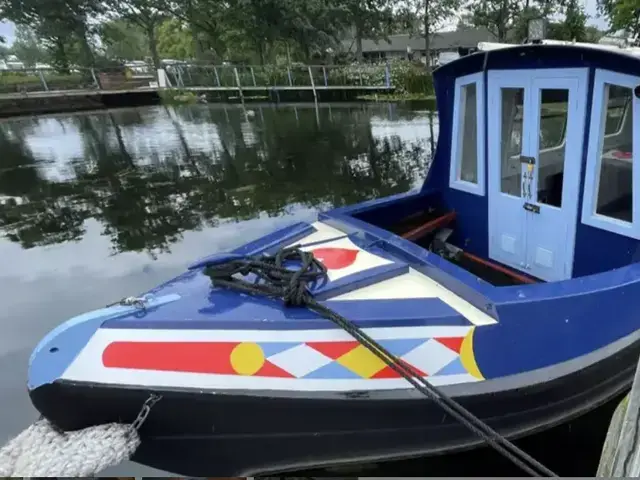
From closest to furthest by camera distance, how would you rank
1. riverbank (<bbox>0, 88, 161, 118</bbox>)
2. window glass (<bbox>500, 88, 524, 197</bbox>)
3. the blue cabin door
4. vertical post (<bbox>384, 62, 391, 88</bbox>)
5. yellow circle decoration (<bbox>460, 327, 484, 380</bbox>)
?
yellow circle decoration (<bbox>460, 327, 484, 380</bbox>), the blue cabin door, window glass (<bbox>500, 88, 524, 197</bbox>), riverbank (<bbox>0, 88, 161, 118</bbox>), vertical post (<bbox>384, 62, 391, 88</bbox>)

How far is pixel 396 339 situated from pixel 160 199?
305 inches

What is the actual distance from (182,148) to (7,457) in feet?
42.7

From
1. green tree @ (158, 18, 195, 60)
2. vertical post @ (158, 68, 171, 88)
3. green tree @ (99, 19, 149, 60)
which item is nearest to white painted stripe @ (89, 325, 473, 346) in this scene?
vertical post @ (158, 68, 171, 88)

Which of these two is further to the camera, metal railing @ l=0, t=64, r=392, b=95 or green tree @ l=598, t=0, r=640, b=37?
metal railing @ l=0, t=64, r=392, b=95

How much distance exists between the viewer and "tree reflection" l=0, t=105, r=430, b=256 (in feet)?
25.8

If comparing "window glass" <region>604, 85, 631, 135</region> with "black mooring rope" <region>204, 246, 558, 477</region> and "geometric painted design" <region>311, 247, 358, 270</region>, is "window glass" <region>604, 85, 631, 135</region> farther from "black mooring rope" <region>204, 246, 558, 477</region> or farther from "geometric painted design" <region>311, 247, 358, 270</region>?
"black mooring rope" <region>204, 246, 558, 477</region>

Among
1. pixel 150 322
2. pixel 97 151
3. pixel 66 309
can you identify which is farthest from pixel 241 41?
pixel 150 322

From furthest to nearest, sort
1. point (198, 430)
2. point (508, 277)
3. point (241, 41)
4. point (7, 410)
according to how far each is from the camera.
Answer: point (241, 41), point (508, 277), point (7, 410), point (198, 430)

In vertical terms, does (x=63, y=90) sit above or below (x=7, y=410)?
above

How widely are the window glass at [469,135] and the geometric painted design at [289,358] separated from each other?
202 cm

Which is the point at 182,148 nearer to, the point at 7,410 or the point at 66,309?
the point at 66,309

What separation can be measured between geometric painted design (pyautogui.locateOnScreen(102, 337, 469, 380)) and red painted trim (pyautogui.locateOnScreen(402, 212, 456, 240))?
1652mm

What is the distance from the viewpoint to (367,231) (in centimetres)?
330

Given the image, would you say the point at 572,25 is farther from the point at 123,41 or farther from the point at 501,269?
the point at 123,41
